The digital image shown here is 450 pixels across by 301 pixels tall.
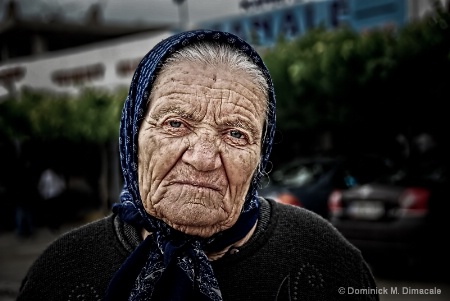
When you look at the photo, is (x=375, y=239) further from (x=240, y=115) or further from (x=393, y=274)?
(x=240, y=115)

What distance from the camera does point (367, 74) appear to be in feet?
30.1

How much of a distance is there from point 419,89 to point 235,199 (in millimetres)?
8276

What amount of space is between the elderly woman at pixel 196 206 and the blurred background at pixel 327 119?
514 centimetres

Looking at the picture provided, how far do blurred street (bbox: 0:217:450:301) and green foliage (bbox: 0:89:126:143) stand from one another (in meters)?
2.85

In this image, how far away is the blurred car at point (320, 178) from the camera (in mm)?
9016

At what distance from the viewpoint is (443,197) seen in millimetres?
7391

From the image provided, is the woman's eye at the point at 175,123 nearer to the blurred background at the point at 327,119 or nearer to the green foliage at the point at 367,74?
the blurred background at the point at 327,119

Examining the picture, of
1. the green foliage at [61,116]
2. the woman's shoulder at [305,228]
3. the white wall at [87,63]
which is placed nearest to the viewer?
the woman's shoulder at [305,228]

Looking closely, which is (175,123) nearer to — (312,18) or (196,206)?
(196,206)

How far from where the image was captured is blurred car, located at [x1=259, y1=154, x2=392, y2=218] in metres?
9.02

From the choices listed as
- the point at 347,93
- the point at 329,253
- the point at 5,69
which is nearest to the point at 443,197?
the point at 347,93

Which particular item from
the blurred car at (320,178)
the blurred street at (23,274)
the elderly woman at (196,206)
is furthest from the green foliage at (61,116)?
the elderly woman at (196,206)

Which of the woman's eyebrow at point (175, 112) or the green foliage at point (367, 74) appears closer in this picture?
the woman's eyebrow at point (175, 112)

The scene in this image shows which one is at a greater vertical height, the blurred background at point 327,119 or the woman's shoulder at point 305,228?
the woman's shoulder at point 305,228
